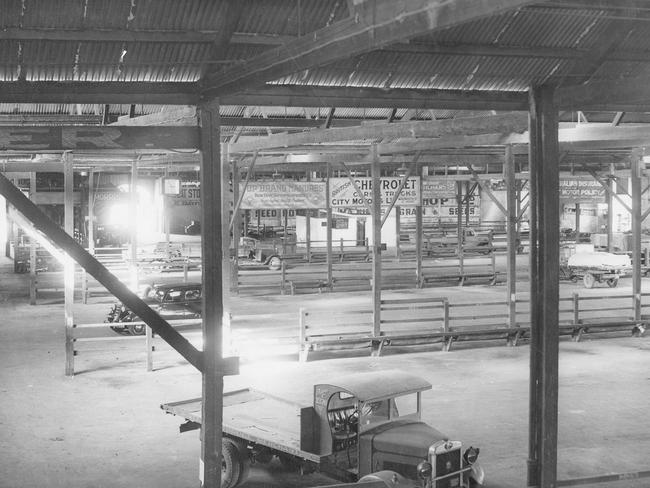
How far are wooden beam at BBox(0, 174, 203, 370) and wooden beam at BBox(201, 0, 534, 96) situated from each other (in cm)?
243

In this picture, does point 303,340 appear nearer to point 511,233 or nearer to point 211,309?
point 511,233

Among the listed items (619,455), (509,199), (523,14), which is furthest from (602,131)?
(523,14)

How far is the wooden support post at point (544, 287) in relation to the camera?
1032cm

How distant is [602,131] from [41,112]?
11.5 m

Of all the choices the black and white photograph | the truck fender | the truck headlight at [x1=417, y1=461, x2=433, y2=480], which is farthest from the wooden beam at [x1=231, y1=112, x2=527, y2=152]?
the truck fender

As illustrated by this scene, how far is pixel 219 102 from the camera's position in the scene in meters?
9.62

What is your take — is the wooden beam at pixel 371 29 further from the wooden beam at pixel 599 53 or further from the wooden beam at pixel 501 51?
the wooden beam at pixel 599 53

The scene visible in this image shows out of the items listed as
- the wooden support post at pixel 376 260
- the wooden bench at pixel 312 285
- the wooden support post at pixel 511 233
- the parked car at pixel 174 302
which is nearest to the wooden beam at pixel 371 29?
the wooden support post at pixel 376 260

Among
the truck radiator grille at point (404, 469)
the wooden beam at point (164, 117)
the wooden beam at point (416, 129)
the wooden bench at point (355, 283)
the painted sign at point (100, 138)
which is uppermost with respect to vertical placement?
the wooden beam at point (164, 117)

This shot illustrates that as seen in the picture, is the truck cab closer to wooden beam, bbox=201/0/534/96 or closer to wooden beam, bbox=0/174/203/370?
wooden beam, bbox=0/174/203/370

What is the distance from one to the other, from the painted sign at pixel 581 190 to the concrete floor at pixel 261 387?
449 inches

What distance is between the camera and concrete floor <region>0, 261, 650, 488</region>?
1235 cm

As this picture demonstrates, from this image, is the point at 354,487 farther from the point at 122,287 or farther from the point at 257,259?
the point at 257,259

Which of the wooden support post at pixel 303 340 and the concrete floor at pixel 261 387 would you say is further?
the wooden support post at pixel 303 340
